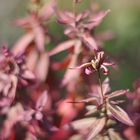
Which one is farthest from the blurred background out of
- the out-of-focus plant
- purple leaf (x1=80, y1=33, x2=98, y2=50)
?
purple leaf (x1=80, y1=33, x2=98, y2=50)

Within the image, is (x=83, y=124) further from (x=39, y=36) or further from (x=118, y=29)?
(x=118, y=29)

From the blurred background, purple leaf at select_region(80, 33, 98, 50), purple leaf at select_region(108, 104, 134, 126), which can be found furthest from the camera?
the blurred background

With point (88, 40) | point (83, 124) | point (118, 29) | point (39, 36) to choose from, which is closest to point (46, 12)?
point (39, 36)

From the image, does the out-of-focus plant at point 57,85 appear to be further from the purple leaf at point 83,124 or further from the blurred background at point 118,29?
the blurred background at point 118,29

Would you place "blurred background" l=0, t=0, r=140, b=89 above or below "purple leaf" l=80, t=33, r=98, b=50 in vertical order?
below

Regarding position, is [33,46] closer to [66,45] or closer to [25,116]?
[66,45]

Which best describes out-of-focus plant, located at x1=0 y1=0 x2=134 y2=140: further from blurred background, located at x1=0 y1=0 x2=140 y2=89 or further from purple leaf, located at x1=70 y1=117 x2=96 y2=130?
blurred background, located at x1=0 y1=0 x2=140 y2=89

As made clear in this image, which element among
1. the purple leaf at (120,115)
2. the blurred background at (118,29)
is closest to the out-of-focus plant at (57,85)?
the purple leaf at (120,115)
